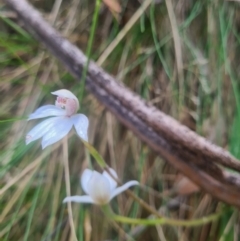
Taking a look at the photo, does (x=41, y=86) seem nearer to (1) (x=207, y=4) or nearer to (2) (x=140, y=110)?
(2) (x=140, y=110)

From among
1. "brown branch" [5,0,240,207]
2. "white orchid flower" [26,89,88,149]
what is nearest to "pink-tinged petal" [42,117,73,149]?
"white orchid flower" [26,89,88,149]

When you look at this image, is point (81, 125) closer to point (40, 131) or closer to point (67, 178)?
point (40, 131)

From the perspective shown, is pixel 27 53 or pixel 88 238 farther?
pixel 27 53

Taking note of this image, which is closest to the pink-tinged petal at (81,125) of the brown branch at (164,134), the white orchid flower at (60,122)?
the white orchid flower at (60,122)

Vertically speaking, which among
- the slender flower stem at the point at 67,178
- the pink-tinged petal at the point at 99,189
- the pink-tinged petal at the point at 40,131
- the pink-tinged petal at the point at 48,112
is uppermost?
the pink-tinged petal at the point at 48,112

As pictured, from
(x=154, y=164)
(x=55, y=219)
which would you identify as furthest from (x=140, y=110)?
(x=55, y=219)

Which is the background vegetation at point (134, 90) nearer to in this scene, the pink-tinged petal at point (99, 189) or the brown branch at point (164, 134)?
the brown branch at point (164, 134)

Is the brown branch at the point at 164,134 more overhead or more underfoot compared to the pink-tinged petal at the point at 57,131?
more underfoot

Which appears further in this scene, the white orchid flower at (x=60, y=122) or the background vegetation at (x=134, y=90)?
the background vegetation at (x=134, y=90)
